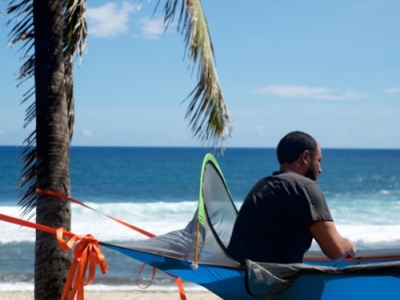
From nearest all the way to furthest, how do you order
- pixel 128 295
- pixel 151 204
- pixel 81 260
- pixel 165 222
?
1. pixel 81 260
2. pixel 128 295
3. pixel 165 222
4. pixel 151 204

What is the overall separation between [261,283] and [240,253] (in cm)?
24

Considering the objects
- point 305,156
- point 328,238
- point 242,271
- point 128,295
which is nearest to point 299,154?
point 305,156

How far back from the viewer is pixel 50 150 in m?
4.08

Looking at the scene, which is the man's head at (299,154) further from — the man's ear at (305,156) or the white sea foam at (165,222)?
the white sea foam at (165,222)

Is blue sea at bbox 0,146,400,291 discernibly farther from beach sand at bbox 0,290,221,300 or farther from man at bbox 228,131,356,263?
man at bbox 228,131,356,263

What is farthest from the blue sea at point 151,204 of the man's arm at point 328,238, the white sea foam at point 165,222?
the man's arm at point 328,238

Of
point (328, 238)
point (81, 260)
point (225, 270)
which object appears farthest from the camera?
point (81, 260)

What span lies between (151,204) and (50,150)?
68.2 feet

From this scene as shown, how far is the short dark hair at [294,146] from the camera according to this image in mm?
3182

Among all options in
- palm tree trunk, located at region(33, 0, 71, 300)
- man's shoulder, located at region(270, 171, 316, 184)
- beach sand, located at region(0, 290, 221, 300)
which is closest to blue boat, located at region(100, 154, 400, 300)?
man's shoulder, located at region(270, 171, 316, 184)

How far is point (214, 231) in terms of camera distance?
11.3 feet

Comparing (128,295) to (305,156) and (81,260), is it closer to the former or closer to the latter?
(81,260)

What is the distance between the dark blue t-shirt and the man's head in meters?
0.09

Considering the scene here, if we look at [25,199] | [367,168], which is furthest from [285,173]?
[367,168]
